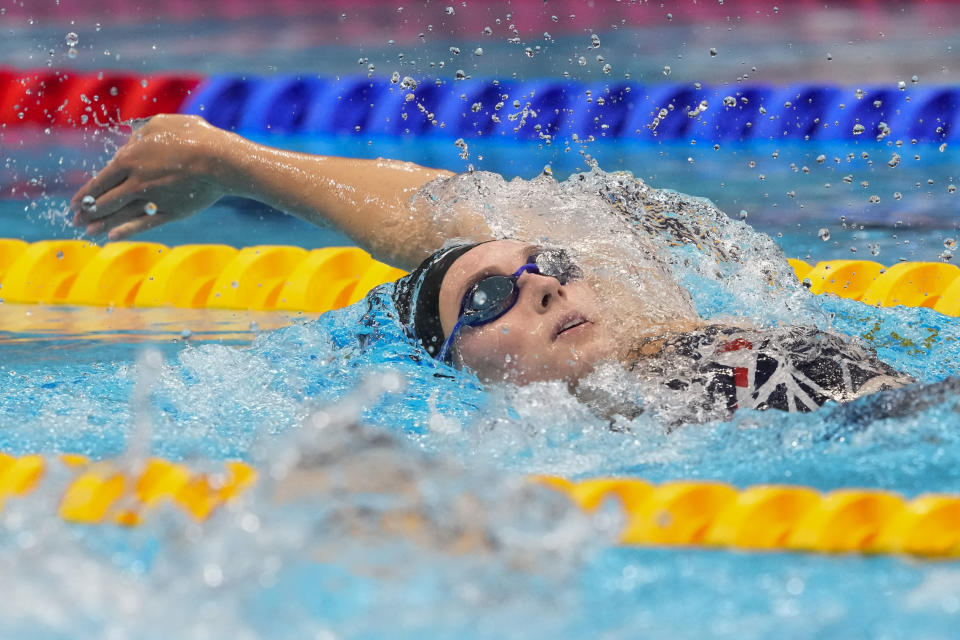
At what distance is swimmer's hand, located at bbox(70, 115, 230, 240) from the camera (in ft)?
7.15

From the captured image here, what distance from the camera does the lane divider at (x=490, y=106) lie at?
213 inches

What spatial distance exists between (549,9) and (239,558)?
805 cm

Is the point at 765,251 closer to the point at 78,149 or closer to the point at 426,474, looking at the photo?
the point at 426,474

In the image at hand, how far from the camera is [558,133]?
18.2 feet

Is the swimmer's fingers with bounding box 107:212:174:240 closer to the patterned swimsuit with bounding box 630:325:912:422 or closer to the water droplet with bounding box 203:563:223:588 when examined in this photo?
the patterned swimsuit with bounding box 630:325:912:422

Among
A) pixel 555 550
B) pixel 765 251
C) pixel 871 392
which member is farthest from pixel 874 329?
pixel 555 550

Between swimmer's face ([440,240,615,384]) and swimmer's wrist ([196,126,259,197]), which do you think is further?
swimmer's wrist ([196,126,259,197])

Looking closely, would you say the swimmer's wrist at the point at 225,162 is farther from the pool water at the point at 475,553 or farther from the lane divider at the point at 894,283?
the lane divider at the point at 894,283

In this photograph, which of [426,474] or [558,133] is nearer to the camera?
[426,474]

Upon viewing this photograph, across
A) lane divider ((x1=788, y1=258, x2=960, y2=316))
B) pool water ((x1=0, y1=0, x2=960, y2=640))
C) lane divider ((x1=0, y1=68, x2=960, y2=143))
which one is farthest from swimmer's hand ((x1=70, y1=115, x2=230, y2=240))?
lane divider ((x1=0, y1=68, x2=960, y2=143))

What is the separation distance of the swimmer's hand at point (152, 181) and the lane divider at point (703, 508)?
809 millimetres

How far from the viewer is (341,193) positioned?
2326 millimetres

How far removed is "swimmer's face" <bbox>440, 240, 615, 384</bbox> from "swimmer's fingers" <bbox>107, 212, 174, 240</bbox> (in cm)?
62

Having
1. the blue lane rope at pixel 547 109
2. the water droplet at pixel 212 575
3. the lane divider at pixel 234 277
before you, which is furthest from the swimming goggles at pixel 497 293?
the blue lane rope at pixel 547 109
